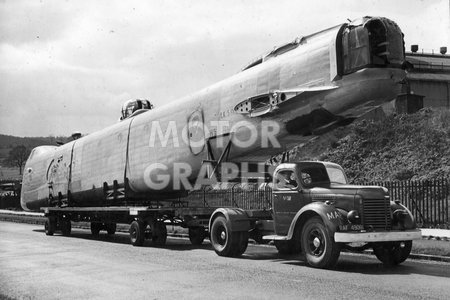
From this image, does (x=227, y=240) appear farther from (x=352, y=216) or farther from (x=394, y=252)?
(x=394, y=252)

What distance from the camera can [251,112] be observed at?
12.7m

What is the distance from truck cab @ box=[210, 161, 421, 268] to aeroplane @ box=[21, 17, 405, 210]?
1.34 m

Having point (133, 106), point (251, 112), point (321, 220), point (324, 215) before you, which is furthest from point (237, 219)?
point (133, 106)

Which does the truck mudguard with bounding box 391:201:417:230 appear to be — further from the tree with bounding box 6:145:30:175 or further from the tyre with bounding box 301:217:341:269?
the tree with bounding box 6:145:30:175

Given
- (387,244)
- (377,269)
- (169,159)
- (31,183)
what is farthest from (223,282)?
(31,183)

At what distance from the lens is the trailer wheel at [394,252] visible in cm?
1088

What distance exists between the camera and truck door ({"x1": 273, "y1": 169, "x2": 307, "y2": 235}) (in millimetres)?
11422

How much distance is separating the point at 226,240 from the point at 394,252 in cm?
381

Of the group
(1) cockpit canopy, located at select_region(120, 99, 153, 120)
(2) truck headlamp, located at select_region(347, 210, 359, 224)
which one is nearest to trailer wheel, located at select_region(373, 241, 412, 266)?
(2) truck headlamp, located at select_region(347, 210, 359, 224)

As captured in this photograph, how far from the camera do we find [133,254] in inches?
540

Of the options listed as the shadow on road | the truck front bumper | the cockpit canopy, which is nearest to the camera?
the truck front bumper

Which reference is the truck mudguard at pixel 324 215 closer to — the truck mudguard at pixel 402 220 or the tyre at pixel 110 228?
the truck mudguard at pixel 402 220

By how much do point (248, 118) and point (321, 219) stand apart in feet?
11.8

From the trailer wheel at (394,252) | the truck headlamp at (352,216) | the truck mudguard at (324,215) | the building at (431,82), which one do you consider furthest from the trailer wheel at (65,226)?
the building at (431,82)
